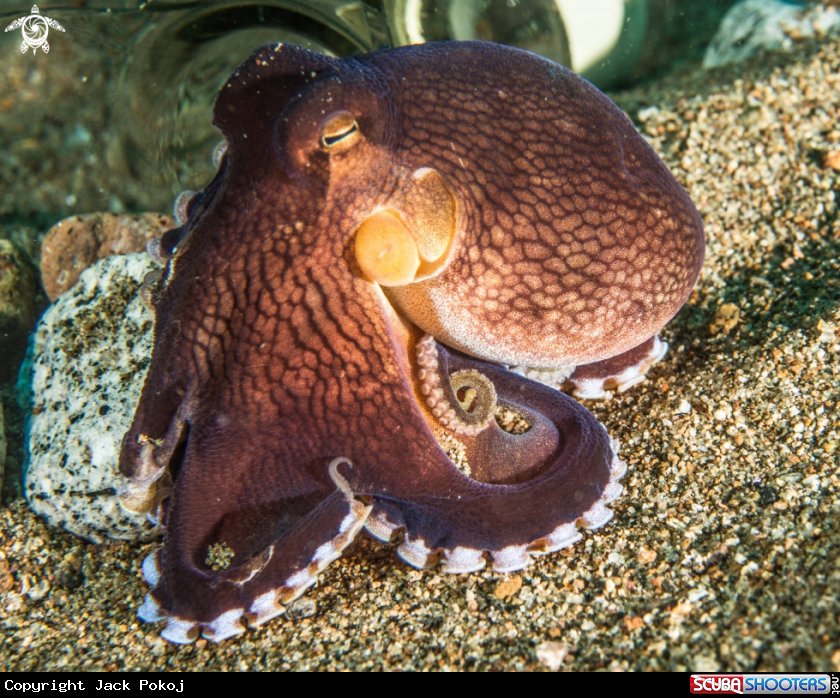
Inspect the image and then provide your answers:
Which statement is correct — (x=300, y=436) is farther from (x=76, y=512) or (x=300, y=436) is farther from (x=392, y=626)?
(x=76, y=512)

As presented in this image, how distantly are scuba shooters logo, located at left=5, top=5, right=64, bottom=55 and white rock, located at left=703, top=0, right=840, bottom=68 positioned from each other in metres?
5.47

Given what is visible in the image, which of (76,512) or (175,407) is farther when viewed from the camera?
(76,512)

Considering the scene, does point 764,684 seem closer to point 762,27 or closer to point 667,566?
point 667,566

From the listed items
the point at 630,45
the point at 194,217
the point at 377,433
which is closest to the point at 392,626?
the point at 377,433

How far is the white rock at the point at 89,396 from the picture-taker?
9.88 feet

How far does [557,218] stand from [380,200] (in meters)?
0.67

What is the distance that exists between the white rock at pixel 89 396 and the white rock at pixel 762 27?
211 inches

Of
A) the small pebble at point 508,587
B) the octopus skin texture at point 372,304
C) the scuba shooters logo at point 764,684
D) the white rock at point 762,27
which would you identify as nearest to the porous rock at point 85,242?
the octopus skin texture at point 372,304

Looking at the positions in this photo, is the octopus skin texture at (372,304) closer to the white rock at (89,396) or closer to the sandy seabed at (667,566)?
the sandy seabed at (667,566)

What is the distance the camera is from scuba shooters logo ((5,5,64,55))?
4.11 meters

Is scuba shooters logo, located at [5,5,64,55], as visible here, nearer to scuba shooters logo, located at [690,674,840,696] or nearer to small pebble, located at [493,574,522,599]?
small pebble, located at [493,574,522,599]

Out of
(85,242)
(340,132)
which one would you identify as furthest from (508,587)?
(85,242)

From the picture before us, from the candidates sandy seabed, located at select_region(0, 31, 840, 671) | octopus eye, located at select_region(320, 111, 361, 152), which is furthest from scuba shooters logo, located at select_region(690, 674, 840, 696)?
octopus eye, located at select_region(320, 111, 361, 152)

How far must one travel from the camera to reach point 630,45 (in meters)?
5.70
